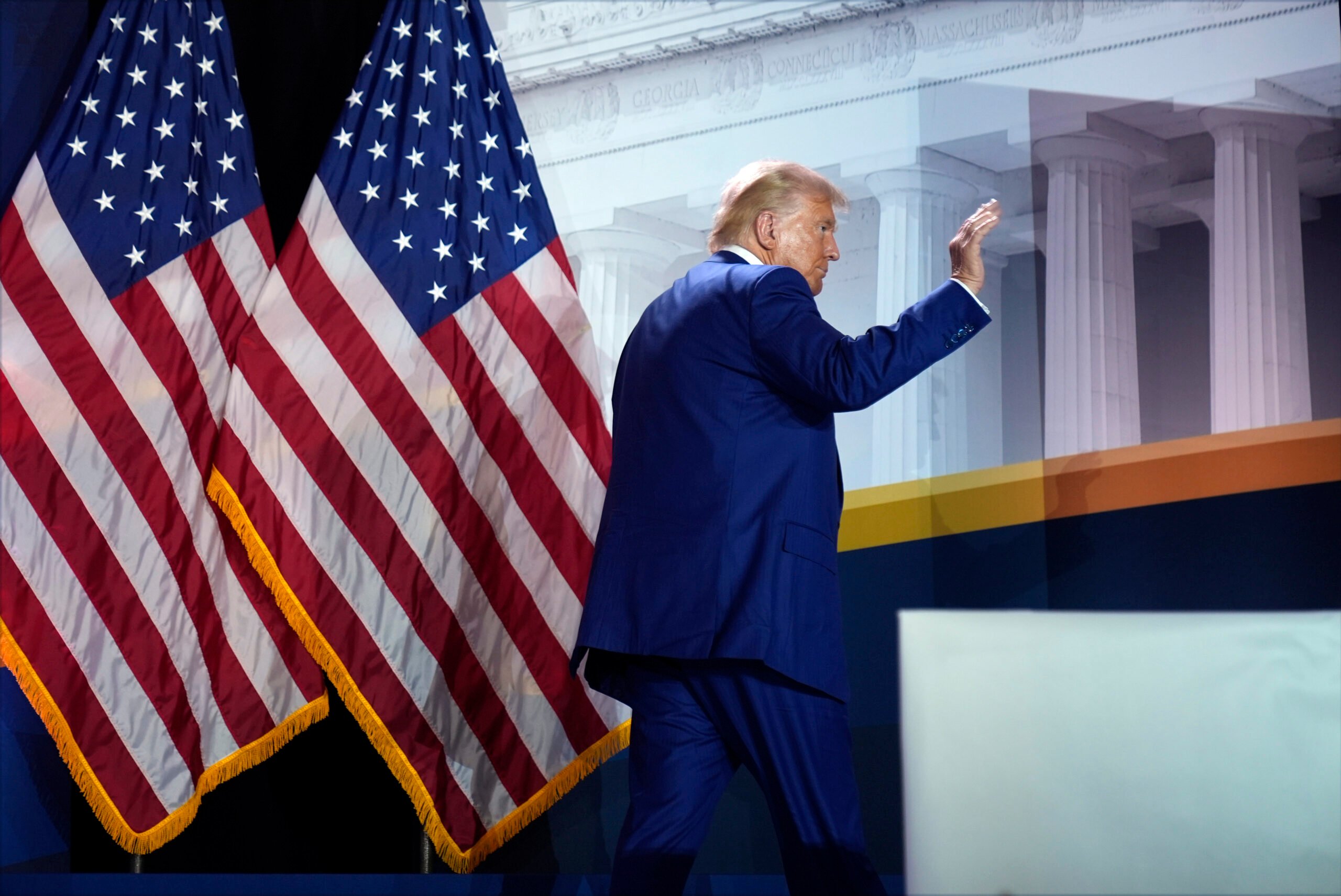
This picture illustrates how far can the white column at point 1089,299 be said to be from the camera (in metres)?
2.82

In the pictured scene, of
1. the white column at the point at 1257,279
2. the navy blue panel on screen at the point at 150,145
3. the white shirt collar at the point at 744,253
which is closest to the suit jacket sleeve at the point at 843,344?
the white shirt collar at the point at 744,253

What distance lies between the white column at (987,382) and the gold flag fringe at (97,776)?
1708mm

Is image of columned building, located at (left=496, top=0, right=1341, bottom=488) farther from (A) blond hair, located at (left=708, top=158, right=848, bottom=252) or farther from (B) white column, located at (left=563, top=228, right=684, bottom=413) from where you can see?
(A) blond hair, located at (left=708, top=158, right=848, bottom=252)

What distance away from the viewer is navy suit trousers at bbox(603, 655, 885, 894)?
178cm

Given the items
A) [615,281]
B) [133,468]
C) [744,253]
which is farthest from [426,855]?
[744,253]

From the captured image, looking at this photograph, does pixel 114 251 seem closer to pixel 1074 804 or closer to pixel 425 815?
pixel 425 815

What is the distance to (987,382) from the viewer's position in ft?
9.53

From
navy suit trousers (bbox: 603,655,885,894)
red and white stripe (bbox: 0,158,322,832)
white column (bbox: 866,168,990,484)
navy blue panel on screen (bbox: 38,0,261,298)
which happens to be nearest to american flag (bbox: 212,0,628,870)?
red and white stripe (bbox: 0,158,322,832)

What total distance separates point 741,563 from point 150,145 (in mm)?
2073

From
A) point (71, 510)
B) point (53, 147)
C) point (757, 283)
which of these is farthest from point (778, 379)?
point (53, 147)

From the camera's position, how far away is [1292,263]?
8.99 feet

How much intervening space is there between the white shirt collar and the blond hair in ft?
0.07

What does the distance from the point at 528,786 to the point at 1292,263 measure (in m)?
2.04

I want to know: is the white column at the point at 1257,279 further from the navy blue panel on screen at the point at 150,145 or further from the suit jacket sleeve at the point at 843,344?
the navy blue panel on screen at the point at 150,145
